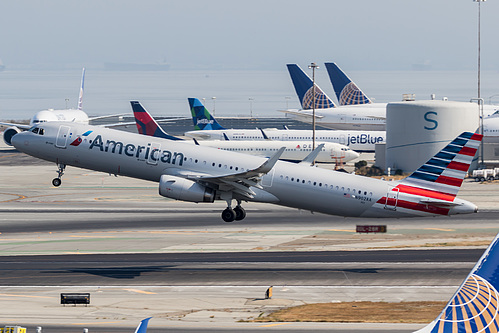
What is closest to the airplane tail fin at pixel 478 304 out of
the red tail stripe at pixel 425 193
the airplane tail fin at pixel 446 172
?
the airplane tail fin at pixel 446 172

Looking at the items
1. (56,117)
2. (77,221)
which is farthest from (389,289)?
(56,117)

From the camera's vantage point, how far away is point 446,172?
55.4m

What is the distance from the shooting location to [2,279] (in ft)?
193

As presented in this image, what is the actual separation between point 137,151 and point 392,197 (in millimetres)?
A: 18623

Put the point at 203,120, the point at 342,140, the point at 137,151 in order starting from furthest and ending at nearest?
1. the point at 203,120
2. the point at 342,140
3. the point at 137,151

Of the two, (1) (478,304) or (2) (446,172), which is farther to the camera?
(2) (446,172)

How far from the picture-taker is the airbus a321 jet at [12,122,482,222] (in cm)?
5681

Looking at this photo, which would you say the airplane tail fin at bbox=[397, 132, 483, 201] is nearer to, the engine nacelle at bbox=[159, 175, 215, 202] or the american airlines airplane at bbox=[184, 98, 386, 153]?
the engine nacelle at bbox=[159, 175, 215, 202]

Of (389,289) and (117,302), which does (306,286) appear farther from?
(117,302)

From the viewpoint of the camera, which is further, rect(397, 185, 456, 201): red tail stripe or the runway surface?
rect(397, 185, 456, 201): red tail stripe

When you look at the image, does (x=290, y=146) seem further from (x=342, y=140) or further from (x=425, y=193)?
A: (x=425, y=193)

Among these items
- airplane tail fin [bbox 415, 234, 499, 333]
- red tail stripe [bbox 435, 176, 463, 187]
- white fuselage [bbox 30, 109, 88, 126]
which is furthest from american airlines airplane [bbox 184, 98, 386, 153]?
airplane tail fin [bbox 415, 234, 499, 333]

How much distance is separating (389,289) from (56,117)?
371 ft

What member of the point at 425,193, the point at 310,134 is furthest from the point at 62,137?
the point at 310,134
